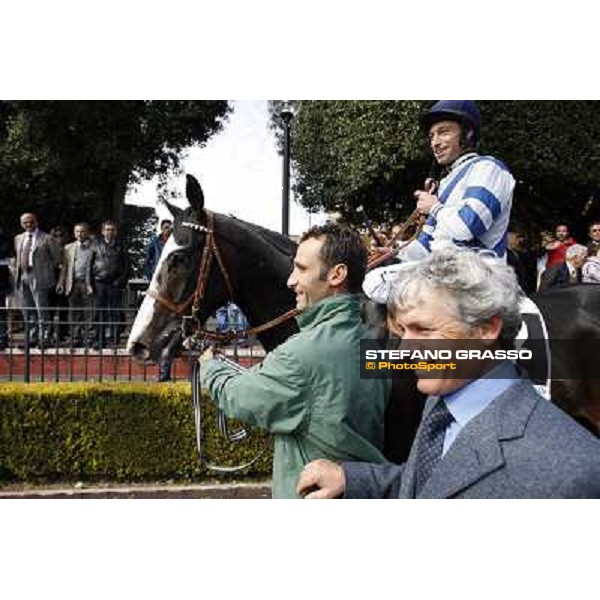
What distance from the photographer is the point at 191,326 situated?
3604mm

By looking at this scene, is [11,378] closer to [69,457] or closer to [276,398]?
[69,457]

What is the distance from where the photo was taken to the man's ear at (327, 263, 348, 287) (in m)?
2.29

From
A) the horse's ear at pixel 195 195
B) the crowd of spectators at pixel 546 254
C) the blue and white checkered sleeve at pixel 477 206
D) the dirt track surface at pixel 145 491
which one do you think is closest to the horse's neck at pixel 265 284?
the horse's ear at pixel 195 195

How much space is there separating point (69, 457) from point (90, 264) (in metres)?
1.20

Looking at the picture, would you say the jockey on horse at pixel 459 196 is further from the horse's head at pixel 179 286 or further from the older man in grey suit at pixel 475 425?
the older man in grey suit at pixel 475 425

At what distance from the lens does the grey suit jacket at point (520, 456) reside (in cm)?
146

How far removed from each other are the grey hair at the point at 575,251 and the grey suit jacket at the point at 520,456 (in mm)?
2239

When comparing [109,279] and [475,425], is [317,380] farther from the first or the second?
[109,279]

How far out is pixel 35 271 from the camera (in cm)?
362

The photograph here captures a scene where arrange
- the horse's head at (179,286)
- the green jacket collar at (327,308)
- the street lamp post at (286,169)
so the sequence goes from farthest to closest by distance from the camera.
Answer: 1. the horse's head at (179,286)
2. the street lamp post at (286,169)
3. the green jacket collar at (327,308)

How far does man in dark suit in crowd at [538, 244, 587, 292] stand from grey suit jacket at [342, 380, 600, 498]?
2.30 m

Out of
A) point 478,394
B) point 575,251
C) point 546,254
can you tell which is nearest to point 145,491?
point 546,254

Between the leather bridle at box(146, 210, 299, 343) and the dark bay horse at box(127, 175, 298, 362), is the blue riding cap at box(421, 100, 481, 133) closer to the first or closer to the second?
the dark bay horse at box(127, 175, 298, 362)

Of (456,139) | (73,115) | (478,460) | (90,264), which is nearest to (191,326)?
(90,264)
